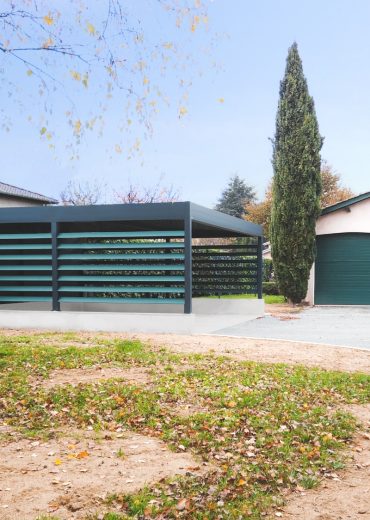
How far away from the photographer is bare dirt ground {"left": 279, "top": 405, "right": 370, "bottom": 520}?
4145 millimetres

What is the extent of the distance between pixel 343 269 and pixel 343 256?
503 millimetres

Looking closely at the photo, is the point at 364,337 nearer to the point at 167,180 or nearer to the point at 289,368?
the point at 289,368

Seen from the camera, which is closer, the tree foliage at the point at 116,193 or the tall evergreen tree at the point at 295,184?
the tall evergreen tree at the point at 295,184

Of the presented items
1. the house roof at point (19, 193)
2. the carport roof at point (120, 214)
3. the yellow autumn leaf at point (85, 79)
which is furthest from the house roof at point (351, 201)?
the house roof at point (19, 193)

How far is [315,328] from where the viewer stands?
46.6ft

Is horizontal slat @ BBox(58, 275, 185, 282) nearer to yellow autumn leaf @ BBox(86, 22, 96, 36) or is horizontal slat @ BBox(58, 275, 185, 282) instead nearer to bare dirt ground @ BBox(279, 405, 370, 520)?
yellow autumn leaf @ BBox(86, 22, 96, 36)

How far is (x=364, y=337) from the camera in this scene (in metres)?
12.5

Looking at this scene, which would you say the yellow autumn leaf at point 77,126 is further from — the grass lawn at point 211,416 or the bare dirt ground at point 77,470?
the bare dirt ground at point 77,470

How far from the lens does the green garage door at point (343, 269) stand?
21.5 metres

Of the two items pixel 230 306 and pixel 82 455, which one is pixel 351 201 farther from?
pixel 82 455

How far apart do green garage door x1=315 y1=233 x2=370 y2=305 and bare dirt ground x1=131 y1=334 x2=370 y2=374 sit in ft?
35.5

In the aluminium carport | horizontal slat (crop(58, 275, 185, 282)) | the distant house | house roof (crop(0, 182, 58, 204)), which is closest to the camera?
the aluminium carport

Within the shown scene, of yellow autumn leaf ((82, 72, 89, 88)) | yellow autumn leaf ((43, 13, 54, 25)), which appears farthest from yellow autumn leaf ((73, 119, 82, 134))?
yellow autumn leaf ((43, 13, 54, 25))

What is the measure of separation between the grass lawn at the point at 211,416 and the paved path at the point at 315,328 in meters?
3.57
